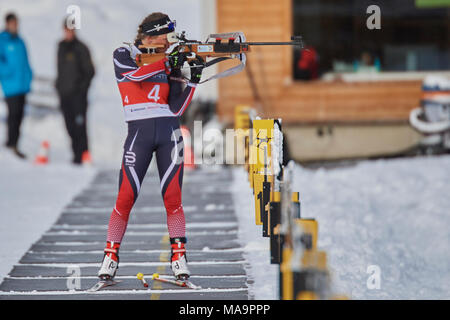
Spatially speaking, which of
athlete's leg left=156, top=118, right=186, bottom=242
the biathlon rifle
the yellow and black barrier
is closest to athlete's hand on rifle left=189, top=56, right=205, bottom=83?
the biathlon rifle

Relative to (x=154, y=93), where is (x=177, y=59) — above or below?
above

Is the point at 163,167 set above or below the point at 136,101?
below

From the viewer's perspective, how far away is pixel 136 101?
5.65 metres

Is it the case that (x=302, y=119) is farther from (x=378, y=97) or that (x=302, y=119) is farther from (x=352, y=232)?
(x=352, y=232)

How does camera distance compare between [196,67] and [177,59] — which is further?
[196,67]

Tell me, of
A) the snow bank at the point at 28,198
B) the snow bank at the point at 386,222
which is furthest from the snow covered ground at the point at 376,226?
the snow bank at the point at 28,198

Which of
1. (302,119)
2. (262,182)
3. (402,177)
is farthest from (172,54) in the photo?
(302,119)

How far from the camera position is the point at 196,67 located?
5.54 meters

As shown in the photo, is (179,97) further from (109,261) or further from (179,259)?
(109,261)

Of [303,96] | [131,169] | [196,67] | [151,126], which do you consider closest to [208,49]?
[196,67]

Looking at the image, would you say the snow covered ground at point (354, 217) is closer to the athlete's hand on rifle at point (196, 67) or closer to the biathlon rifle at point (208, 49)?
the athlete's hand on rifle at point (196, 67)

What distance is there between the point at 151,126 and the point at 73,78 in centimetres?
699
